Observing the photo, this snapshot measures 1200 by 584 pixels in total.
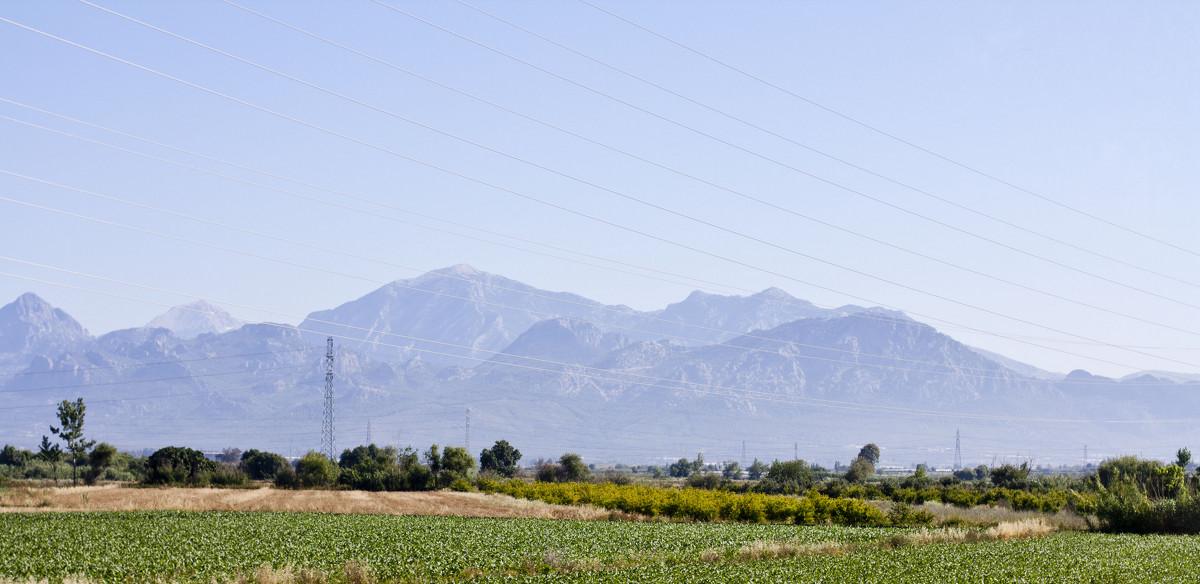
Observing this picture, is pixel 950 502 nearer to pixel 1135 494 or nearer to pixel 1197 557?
pixel 1135 494

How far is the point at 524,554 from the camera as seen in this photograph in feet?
139

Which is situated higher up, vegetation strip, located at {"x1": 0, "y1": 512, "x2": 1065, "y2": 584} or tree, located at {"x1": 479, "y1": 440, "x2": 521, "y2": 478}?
vegetation strip, located at {"x1": 0, "y1": 512, "x2": 1065, "y2": 584}

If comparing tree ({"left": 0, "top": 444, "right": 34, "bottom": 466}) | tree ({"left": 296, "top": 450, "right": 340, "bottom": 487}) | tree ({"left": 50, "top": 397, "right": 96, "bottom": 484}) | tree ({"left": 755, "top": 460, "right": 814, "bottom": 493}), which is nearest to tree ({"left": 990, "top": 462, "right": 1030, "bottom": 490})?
tree ({"left": 755, "top": 460, "right": 814, "bottom": 493})

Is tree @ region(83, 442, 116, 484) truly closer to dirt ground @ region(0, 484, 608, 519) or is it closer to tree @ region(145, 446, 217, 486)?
tree @ region(145, 446, 217, 486)

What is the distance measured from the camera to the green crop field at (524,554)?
3612 centimetres

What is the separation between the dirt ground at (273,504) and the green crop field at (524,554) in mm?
11845

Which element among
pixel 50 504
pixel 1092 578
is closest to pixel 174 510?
pixel 50 504

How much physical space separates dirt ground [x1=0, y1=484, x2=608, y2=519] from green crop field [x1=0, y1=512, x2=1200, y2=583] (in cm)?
1185

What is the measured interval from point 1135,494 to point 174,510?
65100 millimetres

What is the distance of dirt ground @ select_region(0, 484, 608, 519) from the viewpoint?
228ft

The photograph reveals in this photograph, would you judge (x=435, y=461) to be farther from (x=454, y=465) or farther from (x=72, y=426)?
(x=72, y=426)

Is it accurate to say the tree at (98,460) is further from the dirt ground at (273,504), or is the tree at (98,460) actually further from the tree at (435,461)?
the dirt ground at (273,504)

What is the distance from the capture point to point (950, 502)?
94062mm

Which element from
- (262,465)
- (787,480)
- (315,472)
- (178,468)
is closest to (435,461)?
(315,472)
